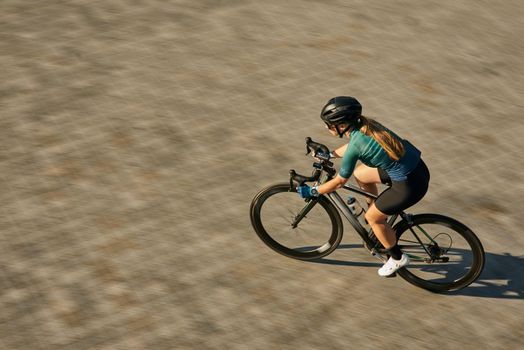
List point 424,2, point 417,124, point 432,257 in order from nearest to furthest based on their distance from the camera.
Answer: point 432,257 < point 417,124 < point 424,2

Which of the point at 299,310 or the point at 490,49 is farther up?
the point at 490,49

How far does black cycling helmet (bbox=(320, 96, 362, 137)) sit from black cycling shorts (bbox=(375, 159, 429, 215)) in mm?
741

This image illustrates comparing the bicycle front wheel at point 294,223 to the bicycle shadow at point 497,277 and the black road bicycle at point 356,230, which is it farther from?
the bicycle shadow at point 497,277

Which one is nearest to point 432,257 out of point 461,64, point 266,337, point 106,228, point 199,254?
point 266,337

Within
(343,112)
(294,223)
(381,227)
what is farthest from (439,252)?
(343,112)

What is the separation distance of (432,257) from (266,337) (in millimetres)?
1941

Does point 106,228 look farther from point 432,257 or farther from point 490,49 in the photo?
point 490,49

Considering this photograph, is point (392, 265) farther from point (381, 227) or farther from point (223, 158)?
point (223, 158)

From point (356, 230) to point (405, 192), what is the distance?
809mm

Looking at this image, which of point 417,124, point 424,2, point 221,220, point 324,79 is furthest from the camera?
point 424,2

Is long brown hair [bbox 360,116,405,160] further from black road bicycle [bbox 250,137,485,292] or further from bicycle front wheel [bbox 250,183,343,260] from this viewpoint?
bicycle front wheel [bbox 250,183,343,260]

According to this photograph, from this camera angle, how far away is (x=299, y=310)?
6785 mm

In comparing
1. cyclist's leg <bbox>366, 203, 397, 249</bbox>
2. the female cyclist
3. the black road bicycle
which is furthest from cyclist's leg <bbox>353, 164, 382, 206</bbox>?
cyclist's leg <bbox>366, 203, 397, 249</bbox>

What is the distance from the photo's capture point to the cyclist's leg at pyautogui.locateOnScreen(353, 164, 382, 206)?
6.85m
